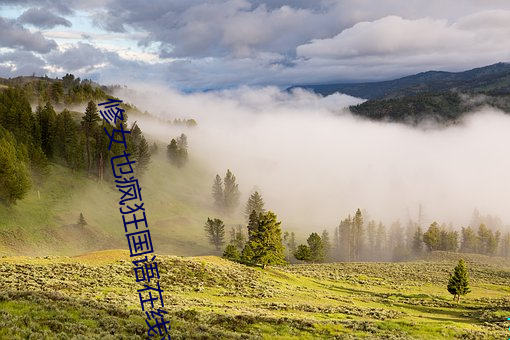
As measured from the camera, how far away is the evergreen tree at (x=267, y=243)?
224ft

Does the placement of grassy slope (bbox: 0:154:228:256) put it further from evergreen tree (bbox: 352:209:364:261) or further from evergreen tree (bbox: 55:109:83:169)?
evergreen tree (bbox: 352:209:364:261)

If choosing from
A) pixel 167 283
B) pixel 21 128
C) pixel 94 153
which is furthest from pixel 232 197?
pixel 167 283

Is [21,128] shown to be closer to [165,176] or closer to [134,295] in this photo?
[165,176]

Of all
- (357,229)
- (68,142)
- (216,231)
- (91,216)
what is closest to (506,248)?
(357,229)

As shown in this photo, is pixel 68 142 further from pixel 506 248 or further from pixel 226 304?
pixel 506 248

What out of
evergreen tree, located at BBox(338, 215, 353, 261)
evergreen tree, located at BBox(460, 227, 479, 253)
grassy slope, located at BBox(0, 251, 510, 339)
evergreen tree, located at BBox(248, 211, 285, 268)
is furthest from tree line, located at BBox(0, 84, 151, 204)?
evergreen tree, located at BBox(460, 227, 479, 253)

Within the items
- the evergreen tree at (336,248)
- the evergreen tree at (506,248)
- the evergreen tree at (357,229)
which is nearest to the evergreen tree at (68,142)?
the evergreen tree at (357,229)

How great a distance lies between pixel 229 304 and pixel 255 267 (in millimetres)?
30256

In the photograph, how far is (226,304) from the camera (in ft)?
129

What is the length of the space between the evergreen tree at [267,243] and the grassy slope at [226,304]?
277 cm

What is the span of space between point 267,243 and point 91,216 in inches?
2623

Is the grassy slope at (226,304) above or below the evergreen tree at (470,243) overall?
above

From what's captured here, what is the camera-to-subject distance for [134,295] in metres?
37.1

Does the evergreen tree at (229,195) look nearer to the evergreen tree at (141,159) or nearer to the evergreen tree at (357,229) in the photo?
the evergreen tree at (141,159)
